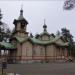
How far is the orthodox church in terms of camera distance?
46.4 metres

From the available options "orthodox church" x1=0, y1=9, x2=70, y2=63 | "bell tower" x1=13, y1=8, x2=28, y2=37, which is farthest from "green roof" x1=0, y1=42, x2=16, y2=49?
"bell tower" x1=13, y1=8, x2=28, y2=37

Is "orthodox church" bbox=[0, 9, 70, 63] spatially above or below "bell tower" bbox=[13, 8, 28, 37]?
below

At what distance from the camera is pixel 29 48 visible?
47281 mm

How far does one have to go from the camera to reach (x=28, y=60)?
1828 inches

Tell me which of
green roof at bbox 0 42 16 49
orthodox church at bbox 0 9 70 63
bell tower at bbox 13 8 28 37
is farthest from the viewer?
bell tower at bbox 13 8 28 37

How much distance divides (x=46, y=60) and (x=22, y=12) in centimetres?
1311

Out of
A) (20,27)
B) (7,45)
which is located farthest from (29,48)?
(20,27)

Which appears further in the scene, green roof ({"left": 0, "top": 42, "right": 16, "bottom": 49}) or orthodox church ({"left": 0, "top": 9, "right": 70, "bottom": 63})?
orthodox church ({"left": 0, "top": 9, "right": 70, "bottom": 63})

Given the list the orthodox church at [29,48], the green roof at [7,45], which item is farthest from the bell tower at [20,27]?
the green roof at [7,45]

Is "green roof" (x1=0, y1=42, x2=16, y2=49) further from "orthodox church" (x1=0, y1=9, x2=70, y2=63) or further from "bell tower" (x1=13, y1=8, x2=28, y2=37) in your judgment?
"bell tower" (x1=13, y1=8, x2=28, y2=37)

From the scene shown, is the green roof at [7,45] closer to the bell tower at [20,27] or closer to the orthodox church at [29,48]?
the orthodox church at [29,48]

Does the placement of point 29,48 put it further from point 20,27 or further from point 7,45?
point 20,27

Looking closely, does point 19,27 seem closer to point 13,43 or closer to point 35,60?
point 13,43

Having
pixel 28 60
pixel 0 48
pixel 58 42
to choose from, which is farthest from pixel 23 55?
pixel 58 42
